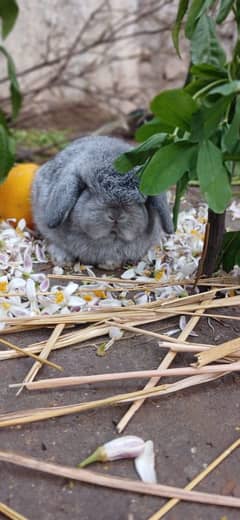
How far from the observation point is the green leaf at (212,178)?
1.31 m

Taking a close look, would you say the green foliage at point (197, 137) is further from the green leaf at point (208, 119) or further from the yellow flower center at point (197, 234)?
the yellow flower center at point (197, 234)

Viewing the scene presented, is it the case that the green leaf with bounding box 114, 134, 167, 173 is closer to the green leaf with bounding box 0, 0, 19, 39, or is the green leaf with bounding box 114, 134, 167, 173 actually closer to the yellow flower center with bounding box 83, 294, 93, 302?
the yellow flower center with bounding box 83, 294, 93, 302

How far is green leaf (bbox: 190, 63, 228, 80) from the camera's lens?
1307 mm

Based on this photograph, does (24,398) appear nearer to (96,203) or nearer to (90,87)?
(96,203)

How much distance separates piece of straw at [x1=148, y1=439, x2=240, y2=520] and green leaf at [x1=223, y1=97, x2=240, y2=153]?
64cm

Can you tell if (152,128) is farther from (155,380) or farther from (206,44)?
(155,380)

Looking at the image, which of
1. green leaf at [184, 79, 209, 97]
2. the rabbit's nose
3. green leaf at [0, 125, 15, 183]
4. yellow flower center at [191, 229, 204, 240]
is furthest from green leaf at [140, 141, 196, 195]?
green leaf at [0, 125, 15, 183]

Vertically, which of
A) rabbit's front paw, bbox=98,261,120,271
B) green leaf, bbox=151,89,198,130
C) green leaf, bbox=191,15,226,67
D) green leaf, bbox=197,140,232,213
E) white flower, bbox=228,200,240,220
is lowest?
rabbit's front paw, bbox=98,261,120,271

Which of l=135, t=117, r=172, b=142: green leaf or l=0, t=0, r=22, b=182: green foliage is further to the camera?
l=0, t=0, r=22, b=182: green foliage

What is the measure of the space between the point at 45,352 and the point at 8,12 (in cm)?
Result: 123

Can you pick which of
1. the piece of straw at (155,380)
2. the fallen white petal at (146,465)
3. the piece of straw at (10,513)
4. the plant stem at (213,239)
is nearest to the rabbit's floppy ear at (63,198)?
the plant stem at (213,239)

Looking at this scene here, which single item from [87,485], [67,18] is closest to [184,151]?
[87,485]

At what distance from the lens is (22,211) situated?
235 centimetres

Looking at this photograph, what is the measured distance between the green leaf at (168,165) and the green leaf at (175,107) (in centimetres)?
5
